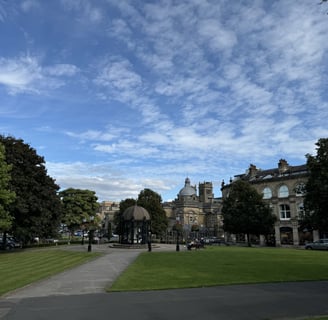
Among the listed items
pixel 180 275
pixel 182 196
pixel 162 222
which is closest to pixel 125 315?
pixel 180 275

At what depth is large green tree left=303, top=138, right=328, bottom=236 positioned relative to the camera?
3029 centimetres

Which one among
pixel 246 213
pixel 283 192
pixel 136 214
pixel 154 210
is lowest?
pixel 136 214

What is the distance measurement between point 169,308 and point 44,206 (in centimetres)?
3556

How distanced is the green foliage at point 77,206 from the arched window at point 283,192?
138ft

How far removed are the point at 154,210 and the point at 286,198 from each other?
93.6 feet

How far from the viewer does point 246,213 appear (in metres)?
61.4

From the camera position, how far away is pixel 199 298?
11.4 m

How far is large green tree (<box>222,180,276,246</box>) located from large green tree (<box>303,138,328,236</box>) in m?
25.8

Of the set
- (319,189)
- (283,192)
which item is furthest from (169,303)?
(283,192)

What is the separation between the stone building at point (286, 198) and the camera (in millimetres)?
68875

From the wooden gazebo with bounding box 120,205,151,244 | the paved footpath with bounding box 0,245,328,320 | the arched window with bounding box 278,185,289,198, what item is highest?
the arched window with bounding box 278,185,289,198

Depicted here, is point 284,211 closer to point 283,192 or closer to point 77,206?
point 283,192

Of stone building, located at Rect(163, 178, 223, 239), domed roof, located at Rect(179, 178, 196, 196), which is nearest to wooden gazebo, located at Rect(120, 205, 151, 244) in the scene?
stone building, located at Rect(163, 178, 223, 239)

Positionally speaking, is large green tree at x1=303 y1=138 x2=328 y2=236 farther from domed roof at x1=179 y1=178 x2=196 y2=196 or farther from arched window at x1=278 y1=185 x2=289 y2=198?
domed roof at x1=179 y1=178 x2=196 y2=196
